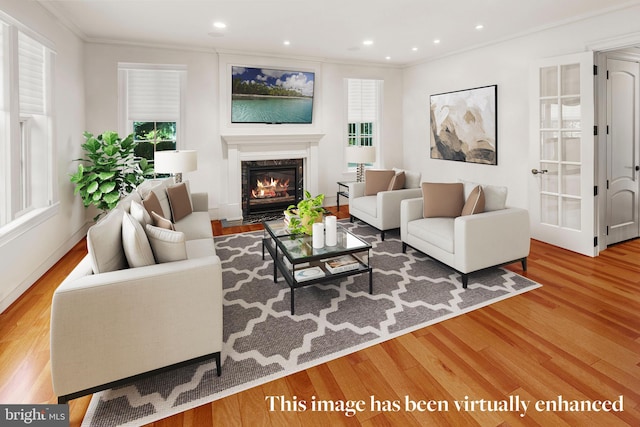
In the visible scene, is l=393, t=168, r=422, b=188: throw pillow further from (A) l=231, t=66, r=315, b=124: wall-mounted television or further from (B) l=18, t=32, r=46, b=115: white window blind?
(B) l=18, t=32, r=46, b=115: white window blind

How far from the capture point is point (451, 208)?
12.5 ft

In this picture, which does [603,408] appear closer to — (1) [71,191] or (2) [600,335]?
(2) [600,335]

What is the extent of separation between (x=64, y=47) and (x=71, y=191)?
1718 mm

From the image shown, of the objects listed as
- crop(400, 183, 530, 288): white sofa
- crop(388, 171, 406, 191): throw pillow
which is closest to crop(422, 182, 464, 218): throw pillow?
crop(400, 183, 530, 288): white sofa

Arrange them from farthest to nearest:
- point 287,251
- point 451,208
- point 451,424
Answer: point 451,208 < point 287,251 < point 451,424

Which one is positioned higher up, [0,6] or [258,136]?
[0,6]

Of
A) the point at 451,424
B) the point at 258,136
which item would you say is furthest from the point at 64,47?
the point at 451,424

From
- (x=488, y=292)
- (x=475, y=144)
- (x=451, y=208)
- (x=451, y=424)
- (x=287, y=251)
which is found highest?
(x=475, y=144)

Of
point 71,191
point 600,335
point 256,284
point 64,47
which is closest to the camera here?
point 600,335

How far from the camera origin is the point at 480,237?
3.14 m

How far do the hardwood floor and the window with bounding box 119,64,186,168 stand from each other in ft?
10.1

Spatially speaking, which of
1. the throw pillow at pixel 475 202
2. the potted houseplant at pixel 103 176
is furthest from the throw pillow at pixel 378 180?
the potted houseplant at pixel 103 176

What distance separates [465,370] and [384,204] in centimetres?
267

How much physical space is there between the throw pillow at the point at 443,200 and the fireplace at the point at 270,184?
2975mm
